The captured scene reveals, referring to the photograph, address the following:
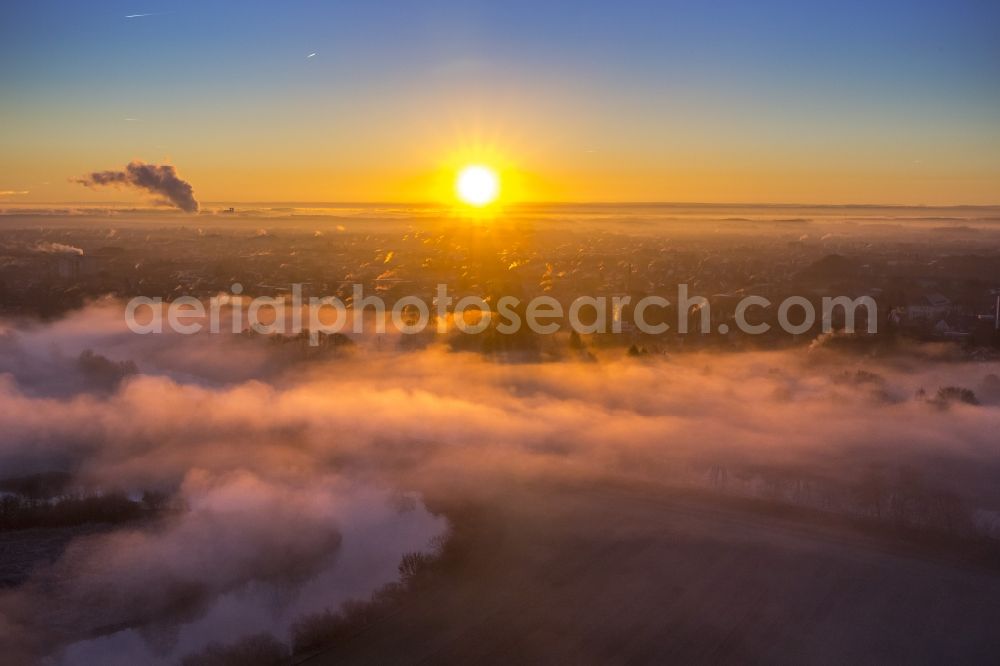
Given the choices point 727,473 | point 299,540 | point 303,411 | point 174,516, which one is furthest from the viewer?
point 303,411

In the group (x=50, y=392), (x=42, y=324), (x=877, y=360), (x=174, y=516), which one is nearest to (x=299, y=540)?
(x=174, y=516)

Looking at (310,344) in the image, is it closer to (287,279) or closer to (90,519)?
(287,279)

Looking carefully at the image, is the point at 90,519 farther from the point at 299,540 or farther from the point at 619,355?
the point at 619,355

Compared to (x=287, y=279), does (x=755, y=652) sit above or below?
below

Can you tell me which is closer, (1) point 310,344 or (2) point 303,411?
(2) point 303,411

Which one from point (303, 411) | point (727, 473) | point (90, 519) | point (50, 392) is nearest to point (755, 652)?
point (727, 473)

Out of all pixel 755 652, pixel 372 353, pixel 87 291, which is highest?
pixel 87 291

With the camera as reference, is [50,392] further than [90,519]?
Yes

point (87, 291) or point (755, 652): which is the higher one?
point (87, 291)

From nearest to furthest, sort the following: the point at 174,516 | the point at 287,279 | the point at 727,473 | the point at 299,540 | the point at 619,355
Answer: the point at 299,540 < the point at 174,516 < the point at 727,473 < the point at 619,355 < the point at 287,279
